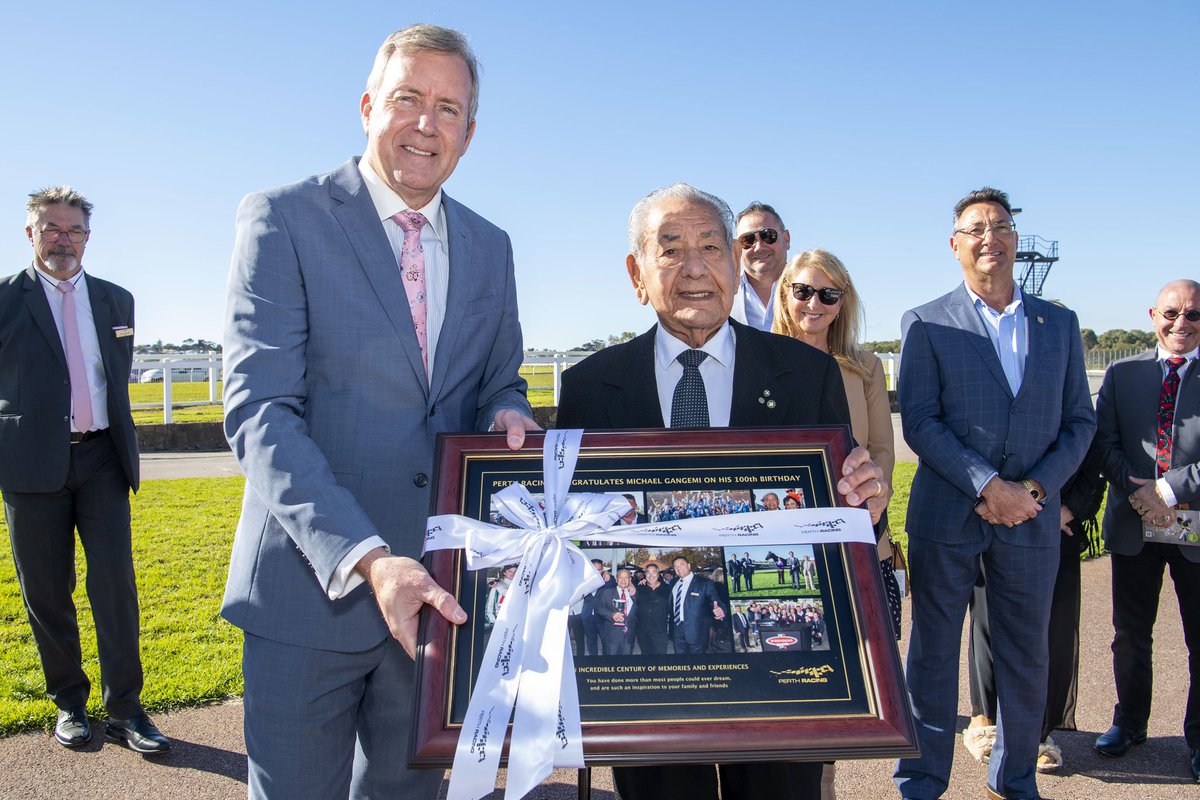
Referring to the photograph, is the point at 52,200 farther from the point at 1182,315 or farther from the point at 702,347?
the point at 1182,315

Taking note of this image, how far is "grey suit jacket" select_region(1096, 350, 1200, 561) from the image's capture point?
15.7 feet

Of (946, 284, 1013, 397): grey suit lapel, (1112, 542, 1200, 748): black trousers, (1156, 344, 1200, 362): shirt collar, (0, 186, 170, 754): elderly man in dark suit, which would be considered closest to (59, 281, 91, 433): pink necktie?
(0, 186, 170, 754): elderly man in dark suit

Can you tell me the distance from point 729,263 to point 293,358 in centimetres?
142

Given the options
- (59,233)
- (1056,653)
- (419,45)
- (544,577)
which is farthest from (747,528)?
(59,233)

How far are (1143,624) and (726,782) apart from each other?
3.63 meters

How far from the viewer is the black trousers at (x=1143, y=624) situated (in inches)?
184

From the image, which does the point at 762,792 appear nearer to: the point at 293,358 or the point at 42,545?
the point at 293,358

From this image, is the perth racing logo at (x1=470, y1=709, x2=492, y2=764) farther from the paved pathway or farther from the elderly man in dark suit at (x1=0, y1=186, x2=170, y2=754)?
the elderly man in dark suit at (x1=0, y1=186, x2=170, y2=754)

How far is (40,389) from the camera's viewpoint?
4883 mm

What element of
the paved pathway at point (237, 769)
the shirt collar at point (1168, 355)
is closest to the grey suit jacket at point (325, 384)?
the paved pathway at point (237, 769)

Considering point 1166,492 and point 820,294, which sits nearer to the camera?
point 820,294

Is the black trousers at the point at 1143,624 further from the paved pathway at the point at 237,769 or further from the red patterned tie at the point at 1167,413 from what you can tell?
the red patterned tie at the point at 1167,413

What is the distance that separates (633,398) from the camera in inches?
109

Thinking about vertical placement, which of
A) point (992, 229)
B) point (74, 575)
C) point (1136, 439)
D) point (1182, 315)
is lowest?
point (74, 575)
